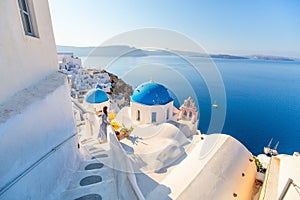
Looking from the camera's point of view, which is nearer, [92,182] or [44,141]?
[44,141]

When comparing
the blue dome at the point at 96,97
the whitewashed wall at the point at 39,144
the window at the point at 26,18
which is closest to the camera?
the whitewashed wall at the point at 39,144

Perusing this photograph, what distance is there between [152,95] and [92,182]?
763 cm

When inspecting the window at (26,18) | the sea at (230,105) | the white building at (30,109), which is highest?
the window at (26,18)

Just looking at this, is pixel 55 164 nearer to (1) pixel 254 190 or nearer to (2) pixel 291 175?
(2) pixel 291 175

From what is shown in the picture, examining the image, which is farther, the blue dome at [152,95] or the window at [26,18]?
the blue dome at [152,95]

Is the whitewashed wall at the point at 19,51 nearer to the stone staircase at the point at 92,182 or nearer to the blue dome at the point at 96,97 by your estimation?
the stone staircase at the point at 92,182

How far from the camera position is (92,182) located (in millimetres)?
2395

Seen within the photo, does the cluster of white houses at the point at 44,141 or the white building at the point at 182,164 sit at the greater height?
the cluster of white houses at the point at 44,141

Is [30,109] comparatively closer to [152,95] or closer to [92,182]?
[92,182]

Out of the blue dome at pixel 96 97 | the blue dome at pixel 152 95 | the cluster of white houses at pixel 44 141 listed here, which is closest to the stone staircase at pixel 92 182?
the cluster of white houses at pixel 44 141

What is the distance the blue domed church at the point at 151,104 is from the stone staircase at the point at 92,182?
6431mm

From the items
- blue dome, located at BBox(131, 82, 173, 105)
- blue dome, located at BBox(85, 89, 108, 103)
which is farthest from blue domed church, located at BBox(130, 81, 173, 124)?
blue dome, located at BBox(85, 89, 108, 103)

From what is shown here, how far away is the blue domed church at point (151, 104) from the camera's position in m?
9.63

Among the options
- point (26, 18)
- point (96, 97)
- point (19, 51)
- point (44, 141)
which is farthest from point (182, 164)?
point (96, 97)
